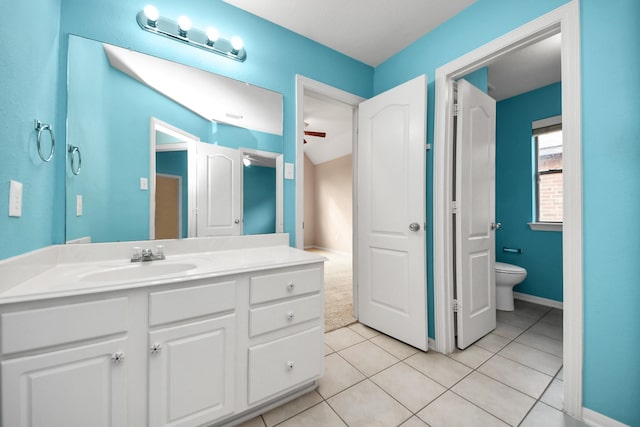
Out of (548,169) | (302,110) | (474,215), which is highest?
(302,110)

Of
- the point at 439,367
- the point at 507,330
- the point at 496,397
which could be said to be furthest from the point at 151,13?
the point at 507,330

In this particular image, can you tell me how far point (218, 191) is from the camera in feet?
5.51

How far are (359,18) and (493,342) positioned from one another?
2834mm

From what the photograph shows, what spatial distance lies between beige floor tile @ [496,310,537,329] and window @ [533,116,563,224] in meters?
1.22

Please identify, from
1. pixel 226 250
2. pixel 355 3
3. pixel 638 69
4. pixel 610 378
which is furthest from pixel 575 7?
pixel 226 250

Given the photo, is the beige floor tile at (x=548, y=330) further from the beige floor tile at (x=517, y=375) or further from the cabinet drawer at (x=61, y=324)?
the cabinet drawer at (x=61, y=324)

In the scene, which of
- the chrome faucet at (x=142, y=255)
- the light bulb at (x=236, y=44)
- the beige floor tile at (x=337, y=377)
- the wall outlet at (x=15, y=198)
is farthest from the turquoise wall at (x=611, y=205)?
the wall outlet at (x=15, y=198)

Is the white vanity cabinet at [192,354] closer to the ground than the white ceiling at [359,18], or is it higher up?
closer to the ground

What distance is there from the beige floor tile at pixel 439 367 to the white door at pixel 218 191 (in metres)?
1.61

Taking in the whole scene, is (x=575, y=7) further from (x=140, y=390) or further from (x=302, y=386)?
(x=140, y=390)

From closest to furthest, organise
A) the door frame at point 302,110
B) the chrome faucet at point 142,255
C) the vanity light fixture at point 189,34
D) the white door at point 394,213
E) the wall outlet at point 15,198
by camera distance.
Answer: the wall outlet at point 15,198 → the chrome faucet at point 142,255 → the vanity light fixture at point 189,34 → the white door at point 394,213 → the door frame at point 302,110

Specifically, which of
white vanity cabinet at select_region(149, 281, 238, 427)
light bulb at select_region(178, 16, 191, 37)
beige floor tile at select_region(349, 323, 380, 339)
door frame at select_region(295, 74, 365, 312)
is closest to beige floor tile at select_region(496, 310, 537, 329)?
beige floor tile at select_region(349, 323, 380, 339)

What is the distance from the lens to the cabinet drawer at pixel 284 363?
1.21 m

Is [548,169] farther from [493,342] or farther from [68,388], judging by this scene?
[68,388]
